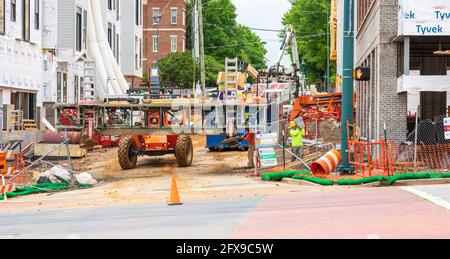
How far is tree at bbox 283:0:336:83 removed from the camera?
91562 mm

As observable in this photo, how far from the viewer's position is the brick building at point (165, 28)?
9981 cm

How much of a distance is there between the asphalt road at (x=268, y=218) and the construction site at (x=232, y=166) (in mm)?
31

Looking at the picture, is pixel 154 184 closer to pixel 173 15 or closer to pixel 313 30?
pixel 313 30

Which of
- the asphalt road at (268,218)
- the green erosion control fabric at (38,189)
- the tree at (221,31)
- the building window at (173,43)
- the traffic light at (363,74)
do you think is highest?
the tree at (221,31)

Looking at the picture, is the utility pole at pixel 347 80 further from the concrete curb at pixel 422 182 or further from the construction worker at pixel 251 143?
the construction worker at pixel 251 143

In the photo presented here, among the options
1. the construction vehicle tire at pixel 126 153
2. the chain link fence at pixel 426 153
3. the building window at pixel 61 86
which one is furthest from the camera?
the building window at pixel 61 86

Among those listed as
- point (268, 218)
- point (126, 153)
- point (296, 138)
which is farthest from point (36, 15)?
point (268, 218)

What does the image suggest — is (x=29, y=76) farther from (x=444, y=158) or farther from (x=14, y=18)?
(x=444, y=158)

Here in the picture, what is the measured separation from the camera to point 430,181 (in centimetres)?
2191

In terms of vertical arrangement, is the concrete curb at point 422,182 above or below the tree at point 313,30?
below

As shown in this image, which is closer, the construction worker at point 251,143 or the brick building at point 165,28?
the construction worker at point 251,143

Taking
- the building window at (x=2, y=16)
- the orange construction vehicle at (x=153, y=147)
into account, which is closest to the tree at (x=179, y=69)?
the building window at (x=2, y=16)

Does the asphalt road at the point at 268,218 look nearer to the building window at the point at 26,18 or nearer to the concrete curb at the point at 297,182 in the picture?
the concrete curb at the point at 297,182

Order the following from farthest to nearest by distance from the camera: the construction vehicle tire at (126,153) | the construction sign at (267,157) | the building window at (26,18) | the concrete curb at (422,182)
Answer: the building window at (26,18)
the construction vehicle tire at (126,153)
the construction sign at (267,157)
the concrete curb at (422,182)
